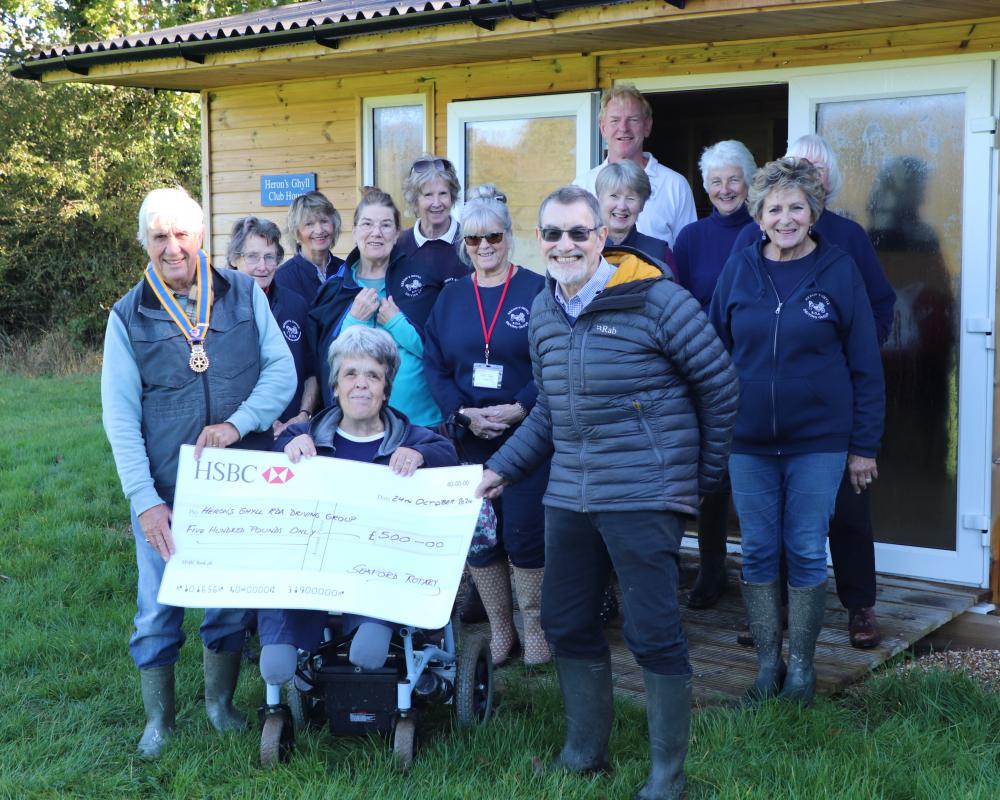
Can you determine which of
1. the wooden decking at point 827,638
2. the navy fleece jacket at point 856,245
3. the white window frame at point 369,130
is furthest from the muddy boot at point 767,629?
the white window frame at point 369,130

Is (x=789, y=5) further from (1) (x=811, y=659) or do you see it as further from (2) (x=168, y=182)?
(2) (x=168, y=182)

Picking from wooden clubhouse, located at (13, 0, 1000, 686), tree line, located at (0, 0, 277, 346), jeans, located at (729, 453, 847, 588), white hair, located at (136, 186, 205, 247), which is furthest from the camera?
tree line, located at (0, 0, 277, 346)

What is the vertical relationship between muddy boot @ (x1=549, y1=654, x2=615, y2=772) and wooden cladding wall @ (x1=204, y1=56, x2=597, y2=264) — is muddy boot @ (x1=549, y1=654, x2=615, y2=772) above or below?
below

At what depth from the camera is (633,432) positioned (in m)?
3.31

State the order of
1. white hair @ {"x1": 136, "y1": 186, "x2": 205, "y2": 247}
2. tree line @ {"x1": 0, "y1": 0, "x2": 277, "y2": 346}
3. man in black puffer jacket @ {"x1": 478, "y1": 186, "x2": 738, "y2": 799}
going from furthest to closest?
tree line @ {"x1": 0, "y1": 0, "x2": 277, "y2": 346} → white hair @ {"x1": 136, "y1": 186, "x2": 205, "y2": 247} → man in black puffer jacket @ {"x1": 478, "y1": 186, "x2": 738, "y2": 799}

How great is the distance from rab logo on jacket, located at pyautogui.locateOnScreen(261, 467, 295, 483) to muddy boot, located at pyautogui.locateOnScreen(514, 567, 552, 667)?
3.94 ft

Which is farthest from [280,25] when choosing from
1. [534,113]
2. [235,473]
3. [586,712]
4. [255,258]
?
[586,712]

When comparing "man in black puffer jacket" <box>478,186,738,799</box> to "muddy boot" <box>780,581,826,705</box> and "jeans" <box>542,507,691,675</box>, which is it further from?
"muddy boot" <box>780,581,826,705</box>

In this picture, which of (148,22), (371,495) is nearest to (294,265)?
(371,495)

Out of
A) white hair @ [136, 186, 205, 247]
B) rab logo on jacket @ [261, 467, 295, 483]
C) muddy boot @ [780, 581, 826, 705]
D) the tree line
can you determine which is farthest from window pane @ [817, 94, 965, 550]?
the tree line

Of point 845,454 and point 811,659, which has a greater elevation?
point 845,454

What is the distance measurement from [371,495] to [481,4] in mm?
2914

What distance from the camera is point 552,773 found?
3543mm

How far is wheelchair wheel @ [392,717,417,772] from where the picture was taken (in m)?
3.62
